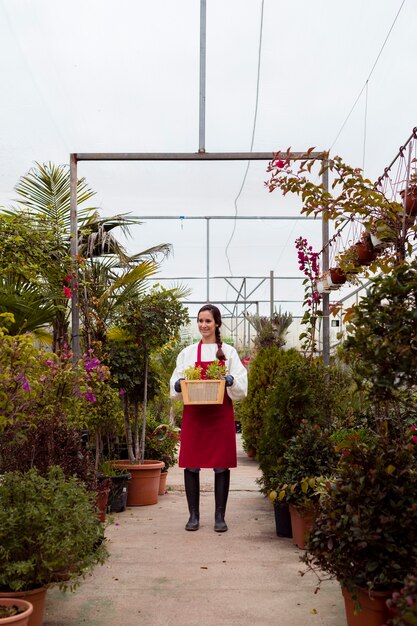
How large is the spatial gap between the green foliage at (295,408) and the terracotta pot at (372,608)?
2061 millimetres

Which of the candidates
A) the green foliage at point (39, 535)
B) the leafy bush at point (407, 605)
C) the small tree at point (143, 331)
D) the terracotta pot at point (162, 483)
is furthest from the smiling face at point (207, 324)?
the leafy bush at point (407, 605)

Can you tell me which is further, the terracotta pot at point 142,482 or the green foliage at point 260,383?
the green foliage at point 260,383

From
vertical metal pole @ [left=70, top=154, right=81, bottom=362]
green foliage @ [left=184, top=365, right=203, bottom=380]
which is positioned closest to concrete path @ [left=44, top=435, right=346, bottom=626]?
green foliage @ [left=184, top=365, right=203, bottom=380]

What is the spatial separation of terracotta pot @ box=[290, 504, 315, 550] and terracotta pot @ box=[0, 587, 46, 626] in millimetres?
1900

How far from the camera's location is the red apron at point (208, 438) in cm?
538

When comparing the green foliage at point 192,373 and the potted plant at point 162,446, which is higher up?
the green foliage at point 192,373

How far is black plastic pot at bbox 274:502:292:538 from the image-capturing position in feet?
16.6

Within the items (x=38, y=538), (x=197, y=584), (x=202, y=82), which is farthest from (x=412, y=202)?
(x=202, y=82)

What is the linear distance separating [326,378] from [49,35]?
4061mm

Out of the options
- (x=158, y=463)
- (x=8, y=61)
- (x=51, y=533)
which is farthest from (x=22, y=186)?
(x=51, y=533)

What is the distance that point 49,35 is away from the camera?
22.1 feet

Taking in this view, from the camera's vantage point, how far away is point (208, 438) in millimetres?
5414

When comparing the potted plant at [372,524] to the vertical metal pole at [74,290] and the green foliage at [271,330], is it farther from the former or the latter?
the green foliage at [271,330]

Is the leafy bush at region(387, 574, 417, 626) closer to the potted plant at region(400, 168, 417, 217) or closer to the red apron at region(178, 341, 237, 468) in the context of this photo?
the potted plant at region(400, 168, 417, 217)
